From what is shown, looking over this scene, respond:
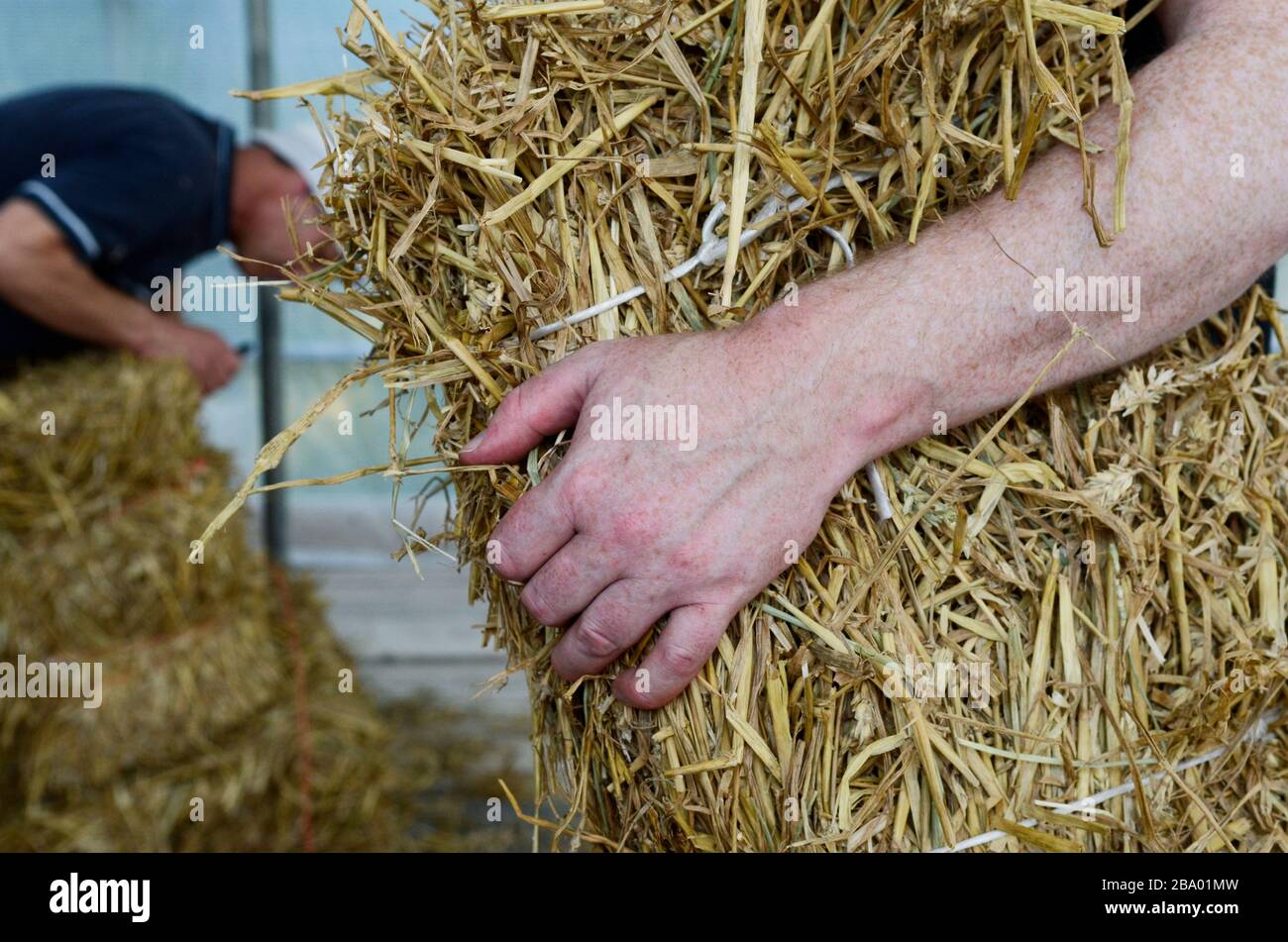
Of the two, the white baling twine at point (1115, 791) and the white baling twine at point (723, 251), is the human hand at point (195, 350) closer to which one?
the white baling twine at point (723, 251)

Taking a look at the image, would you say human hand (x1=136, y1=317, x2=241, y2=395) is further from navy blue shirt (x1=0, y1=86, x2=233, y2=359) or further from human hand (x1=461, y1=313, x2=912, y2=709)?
human hand (x1=461, y1=313, x2=912, y2=709)

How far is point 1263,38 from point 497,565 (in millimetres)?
718

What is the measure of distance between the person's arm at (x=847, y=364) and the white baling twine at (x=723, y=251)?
4 centimetres

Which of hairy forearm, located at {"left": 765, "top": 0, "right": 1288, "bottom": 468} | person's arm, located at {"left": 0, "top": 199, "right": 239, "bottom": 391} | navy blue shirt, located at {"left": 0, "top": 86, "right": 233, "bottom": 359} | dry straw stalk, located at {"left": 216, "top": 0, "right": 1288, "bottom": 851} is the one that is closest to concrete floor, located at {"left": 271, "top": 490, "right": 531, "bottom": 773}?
person's arm, located at {"left": 0, "top": 199, "right": 239, "bottom": 391}

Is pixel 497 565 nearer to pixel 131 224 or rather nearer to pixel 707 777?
pixel 707 777

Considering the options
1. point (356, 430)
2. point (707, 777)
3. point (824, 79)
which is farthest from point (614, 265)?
point (356, 430)

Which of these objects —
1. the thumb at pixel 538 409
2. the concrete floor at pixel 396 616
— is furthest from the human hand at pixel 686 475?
the concrete floor at pixel 396 616

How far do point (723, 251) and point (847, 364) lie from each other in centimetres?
14

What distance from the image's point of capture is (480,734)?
2.61 m

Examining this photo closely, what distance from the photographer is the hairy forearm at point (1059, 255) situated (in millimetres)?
734

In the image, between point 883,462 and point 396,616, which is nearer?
point 883,462

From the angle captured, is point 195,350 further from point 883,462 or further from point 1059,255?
point 1059,255

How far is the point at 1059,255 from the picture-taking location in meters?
0.74

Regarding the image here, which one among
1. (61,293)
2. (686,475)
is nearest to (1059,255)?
(686,475)
